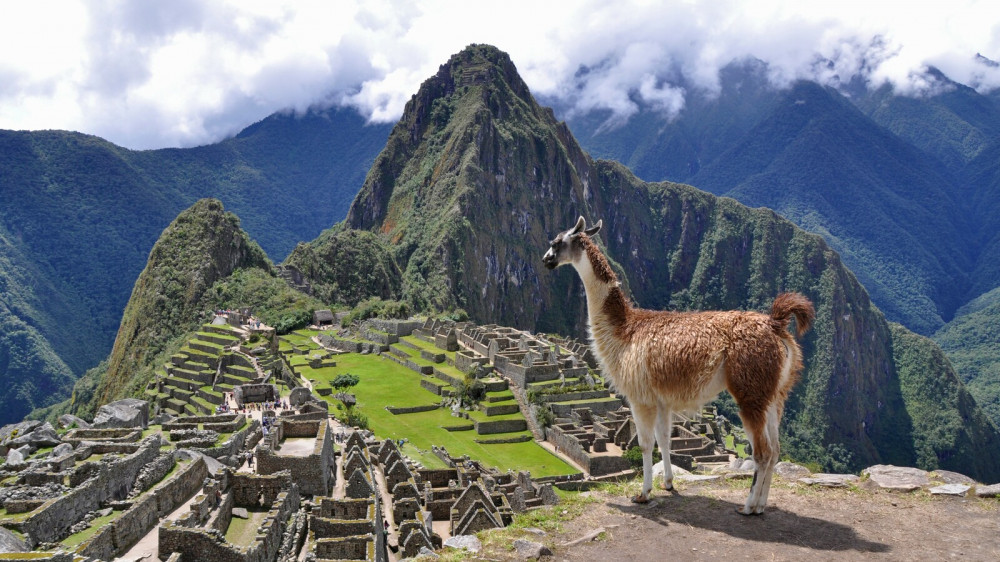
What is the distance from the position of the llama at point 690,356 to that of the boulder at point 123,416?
64.8 ft

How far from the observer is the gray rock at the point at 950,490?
8.39m

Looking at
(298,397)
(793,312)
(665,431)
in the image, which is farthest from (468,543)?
(298,397)

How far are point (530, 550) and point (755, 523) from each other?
2.46 metres

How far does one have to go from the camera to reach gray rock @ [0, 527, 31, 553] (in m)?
10.3

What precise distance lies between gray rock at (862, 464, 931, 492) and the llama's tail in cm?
264

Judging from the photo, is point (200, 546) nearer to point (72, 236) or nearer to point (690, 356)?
point (690, 356)

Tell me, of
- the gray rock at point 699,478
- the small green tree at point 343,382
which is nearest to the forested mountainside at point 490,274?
A: the small green tree at point 343,382

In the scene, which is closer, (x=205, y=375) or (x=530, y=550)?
(x=530, y=550)

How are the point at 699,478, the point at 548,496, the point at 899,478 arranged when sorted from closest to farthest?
the point at 899,478 < the point at 699,478 < the point at 548,496

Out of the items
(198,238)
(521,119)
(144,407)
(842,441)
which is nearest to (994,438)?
(842,441)

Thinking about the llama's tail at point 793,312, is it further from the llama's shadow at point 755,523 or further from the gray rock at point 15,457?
the gray rock at point 15,457

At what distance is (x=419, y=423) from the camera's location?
4169 centimetres

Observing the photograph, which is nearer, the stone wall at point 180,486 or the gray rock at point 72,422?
the stone wall at point 180,486

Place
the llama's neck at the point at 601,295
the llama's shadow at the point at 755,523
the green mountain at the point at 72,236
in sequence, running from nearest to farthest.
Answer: the llama's shadow at the point at 755,523 → the llama's neck at the point at 601,295 → the green mountain at the point at 72,236
